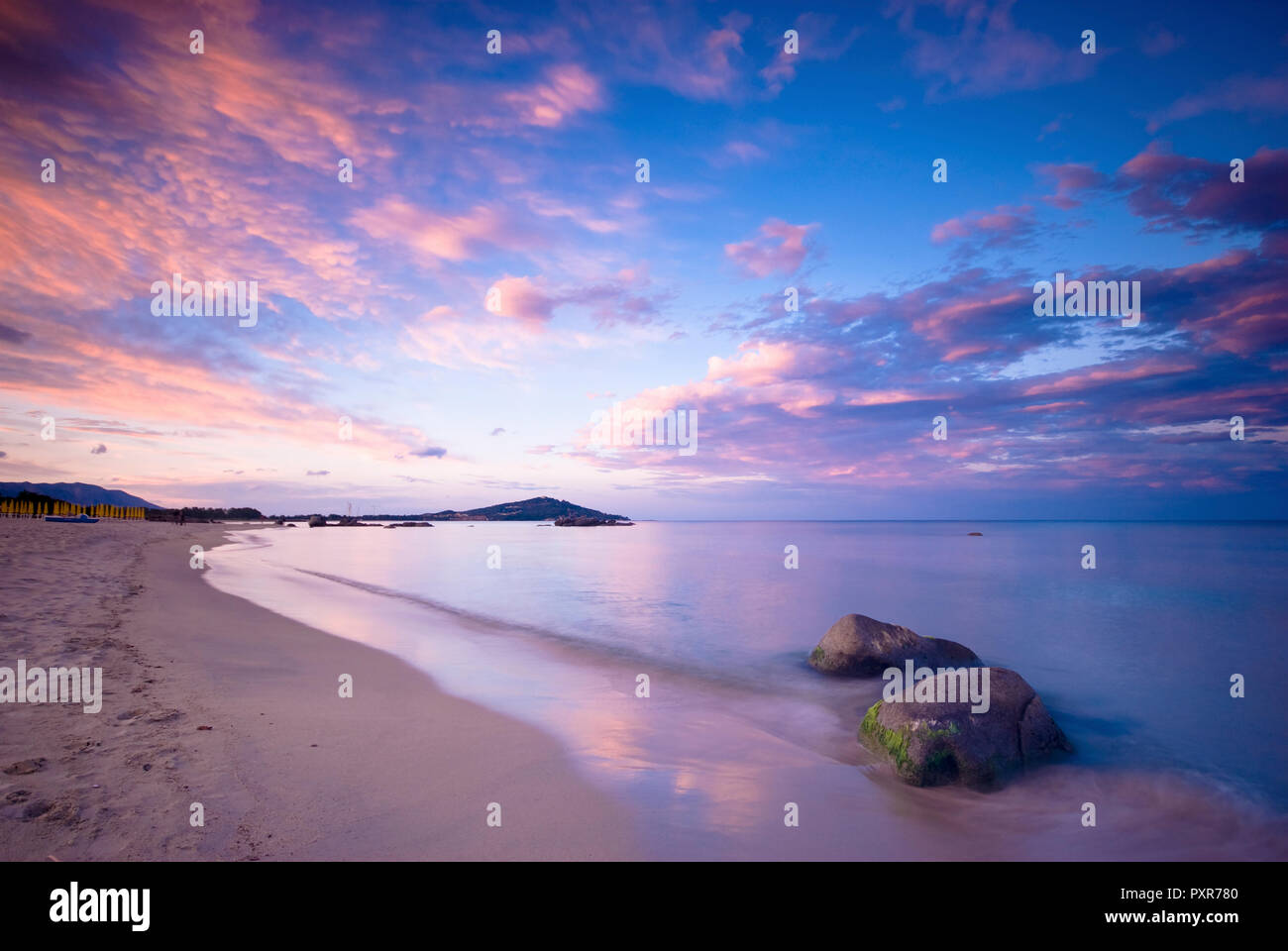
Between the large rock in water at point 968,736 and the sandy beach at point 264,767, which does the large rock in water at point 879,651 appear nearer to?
the large rock in water at point 968,736

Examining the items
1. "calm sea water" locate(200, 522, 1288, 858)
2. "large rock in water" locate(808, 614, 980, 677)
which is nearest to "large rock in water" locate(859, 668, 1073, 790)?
"calm sea water" locate(200, 522, 1288, 858)

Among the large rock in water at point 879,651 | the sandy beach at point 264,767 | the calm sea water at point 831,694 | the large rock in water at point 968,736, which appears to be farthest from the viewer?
the large rock in water at point 879,651

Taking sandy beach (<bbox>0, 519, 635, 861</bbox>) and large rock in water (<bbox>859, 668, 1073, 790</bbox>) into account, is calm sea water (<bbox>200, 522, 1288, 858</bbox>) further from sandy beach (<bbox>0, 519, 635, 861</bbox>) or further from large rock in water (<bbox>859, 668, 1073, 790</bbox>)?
sandy beach (<bbox>0, 519, 635, 861</bbox>)

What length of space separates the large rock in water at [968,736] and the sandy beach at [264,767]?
4152 mm

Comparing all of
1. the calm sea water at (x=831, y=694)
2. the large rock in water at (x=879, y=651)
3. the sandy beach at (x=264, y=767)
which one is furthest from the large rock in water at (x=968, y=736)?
the sandy beach at (x=264, y=767)

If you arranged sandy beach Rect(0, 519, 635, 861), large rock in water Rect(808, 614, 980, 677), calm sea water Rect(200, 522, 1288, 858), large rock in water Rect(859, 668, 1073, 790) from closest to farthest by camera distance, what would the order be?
sandy beach Rect(0, 519, 635, 861), calm sea water Rect(200, 522, 1288, 858), large rock in water Rect(859, 668, 1073, 790), large rock in water Rect(808, 614, 980, 677)

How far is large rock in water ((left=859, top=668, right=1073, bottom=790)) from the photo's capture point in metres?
7.23

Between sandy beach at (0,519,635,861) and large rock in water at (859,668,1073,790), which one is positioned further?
large rock in water at (859,668,1073,790)

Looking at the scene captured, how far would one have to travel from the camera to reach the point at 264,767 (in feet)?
19.8

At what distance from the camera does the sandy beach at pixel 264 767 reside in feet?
15.3

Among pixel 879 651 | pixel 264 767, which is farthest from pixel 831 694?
pixel 264 767

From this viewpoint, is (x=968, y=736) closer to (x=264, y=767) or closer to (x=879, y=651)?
(x=879, y=651)

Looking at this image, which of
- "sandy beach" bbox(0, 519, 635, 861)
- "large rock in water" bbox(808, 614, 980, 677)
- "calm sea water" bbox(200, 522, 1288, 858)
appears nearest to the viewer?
"sandy beach" bbox(0, 519, 635, 861)

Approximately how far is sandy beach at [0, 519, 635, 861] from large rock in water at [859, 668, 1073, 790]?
415cm
